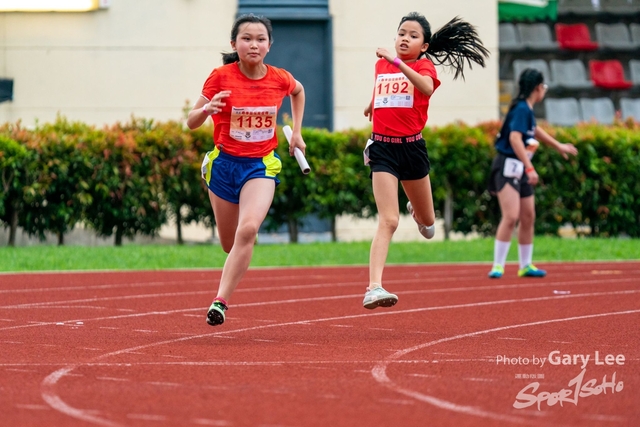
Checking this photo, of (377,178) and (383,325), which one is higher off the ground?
(377,178)

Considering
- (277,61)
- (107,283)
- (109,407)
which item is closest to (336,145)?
(277,61)

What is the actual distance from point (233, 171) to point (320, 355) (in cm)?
168

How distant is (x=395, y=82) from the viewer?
25.5 ft

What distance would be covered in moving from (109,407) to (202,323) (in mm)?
3364

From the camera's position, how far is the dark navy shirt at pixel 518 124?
37.7ft

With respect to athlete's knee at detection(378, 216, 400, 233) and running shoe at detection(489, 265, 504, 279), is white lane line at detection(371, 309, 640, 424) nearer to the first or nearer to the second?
athlete's knee at detection(378, 216, 400, 233)

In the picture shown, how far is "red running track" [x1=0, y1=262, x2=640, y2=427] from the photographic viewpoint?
4.60m

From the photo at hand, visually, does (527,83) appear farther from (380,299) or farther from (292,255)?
(380,299)

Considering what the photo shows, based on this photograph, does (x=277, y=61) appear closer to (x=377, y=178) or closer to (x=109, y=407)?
(x=377, y=178)

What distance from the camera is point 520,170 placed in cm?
1154

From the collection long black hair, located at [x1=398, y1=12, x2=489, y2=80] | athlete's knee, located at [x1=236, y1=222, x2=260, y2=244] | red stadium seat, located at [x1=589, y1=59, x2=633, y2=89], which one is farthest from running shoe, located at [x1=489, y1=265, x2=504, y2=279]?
red stadium seat, located at [x1=589, y1=59, x2=633, y2=89]

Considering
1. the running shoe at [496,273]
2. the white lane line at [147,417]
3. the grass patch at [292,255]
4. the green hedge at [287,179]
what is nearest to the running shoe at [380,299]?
the white lane line at [147,417]

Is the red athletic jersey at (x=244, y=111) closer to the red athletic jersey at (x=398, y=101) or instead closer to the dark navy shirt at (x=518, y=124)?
the red athletic jersey at (x=398, y=101)

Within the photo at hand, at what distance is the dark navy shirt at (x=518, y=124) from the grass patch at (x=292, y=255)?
2.91m
